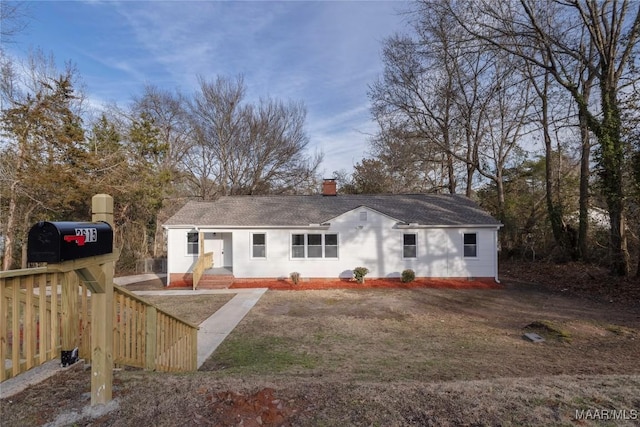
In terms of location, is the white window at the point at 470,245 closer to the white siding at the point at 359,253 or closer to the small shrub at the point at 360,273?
the white siding at the point at 359,253

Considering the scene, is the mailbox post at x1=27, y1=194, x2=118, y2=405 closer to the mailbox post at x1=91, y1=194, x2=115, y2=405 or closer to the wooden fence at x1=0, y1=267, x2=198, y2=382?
the mailbox post at x1=91, y1=194, x2=115, y2=405

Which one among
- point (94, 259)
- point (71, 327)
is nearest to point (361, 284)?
point (71, 327)

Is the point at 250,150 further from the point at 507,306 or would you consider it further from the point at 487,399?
the point at 487,399

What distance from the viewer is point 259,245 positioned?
16016mm

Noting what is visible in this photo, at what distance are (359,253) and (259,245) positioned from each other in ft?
16.1

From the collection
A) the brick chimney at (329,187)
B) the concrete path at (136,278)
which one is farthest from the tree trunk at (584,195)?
the concrete path at (136,278)

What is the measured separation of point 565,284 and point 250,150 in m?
23.2

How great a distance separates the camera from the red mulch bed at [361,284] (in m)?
14.5

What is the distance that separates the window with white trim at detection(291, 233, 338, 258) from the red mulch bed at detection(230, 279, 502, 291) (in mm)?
1246

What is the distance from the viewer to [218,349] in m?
6.67

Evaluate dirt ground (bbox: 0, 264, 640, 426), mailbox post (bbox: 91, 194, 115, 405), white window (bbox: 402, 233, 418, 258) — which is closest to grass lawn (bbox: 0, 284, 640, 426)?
dirt ground (bbox: 0, 264, 640, 426)

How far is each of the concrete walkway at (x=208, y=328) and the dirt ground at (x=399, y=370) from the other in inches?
8.0

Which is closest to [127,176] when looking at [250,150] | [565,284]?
[250,150]

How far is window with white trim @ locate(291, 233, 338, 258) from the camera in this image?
→ 15875 millimetres
